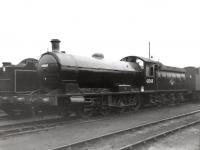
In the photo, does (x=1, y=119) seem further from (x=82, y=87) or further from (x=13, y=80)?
(x=82, y=87)

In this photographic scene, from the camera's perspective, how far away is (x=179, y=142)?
25.5 ft

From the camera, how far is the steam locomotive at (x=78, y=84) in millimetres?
10891

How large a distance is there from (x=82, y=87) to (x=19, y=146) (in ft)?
17.6

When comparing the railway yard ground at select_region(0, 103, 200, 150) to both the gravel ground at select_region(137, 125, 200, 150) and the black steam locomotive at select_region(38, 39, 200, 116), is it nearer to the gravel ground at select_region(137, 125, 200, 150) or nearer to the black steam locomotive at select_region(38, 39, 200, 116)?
the gravel ground at select_region(137, 125, 200, 150)

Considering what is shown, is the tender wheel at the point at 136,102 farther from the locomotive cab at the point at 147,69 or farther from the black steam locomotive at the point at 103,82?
the locomotive cab at the point at 147,69

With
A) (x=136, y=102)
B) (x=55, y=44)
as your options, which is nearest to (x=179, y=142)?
(x=55, y=44)

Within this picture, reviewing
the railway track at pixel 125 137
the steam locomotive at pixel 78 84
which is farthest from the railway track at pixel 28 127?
the railway track at pixel 125 137

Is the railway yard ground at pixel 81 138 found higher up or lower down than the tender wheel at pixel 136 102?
lower down

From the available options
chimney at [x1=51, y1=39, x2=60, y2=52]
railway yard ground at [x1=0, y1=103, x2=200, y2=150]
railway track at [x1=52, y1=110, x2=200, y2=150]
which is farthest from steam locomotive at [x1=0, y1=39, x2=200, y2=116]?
railway track at [x1=52, y1=110, x2=200, y2=150]

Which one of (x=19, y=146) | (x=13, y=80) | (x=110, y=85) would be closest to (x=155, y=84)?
(x=110, y=85)

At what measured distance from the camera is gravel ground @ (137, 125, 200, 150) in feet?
23.5

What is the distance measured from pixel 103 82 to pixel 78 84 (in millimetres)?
1823

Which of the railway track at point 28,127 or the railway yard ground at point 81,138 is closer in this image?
the railway yard ground at point 81,138

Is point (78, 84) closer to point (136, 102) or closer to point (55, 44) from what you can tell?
point (55, 44)
